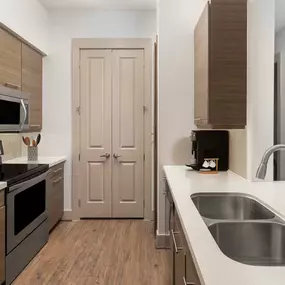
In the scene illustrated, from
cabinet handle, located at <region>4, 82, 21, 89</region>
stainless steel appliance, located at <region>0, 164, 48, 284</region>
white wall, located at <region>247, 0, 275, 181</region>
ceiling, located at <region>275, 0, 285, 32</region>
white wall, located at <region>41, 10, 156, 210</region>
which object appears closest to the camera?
white wall, located at <region>247, 0, 275, 181</region>

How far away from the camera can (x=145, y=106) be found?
5.12 meters

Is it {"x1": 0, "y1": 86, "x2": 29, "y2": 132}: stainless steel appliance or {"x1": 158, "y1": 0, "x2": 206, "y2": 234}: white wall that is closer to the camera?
{"x1": 0, "y1": 86, "x2": 29, "y2": 132}: stainless steel appliance

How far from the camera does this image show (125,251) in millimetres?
3939

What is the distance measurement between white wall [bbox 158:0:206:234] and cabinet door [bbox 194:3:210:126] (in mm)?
197

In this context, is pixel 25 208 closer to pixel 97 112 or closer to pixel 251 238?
pixel 97 112

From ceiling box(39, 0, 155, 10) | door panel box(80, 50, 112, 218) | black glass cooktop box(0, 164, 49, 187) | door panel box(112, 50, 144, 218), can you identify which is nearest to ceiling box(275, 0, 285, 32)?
ceiling box(39, 0, 155, 10)

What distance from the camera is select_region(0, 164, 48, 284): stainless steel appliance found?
301 cm

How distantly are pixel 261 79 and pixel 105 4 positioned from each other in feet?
9.14

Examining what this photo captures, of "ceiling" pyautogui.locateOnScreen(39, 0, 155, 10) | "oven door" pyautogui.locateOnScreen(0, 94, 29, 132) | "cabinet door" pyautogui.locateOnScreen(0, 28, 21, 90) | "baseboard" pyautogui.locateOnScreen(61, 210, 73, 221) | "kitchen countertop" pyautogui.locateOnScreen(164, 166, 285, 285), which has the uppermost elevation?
"ceiling" pyautogui.locateOnScreen(39, 0, 155, 10)

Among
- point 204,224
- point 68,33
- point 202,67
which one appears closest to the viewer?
point 204,224

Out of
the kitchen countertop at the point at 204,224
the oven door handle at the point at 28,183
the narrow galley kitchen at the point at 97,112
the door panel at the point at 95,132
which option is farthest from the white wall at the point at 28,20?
the kitchen countertop at the point at 204,224

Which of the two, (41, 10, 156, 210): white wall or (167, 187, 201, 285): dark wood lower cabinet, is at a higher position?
(41, 10, 156, 210): white wall

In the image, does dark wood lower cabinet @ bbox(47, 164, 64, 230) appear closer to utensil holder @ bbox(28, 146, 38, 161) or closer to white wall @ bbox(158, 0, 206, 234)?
utensil holder @ bbox(28, 146, 38, 161)

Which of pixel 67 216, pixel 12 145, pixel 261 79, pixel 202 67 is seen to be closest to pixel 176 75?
pixel 202 67
